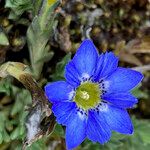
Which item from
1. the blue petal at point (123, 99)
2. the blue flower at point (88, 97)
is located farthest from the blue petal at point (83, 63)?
the blue petal at point (123, 99)

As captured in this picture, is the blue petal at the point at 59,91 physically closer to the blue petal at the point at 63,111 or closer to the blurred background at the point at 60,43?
the blue petal at the point at 63,111

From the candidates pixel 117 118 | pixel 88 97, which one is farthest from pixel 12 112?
pixel 117 118

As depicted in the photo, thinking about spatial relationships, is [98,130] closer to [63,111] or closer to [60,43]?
[63,111]

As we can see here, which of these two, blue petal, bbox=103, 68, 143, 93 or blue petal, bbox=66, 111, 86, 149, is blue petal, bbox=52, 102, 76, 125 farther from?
blue petal, bbox=103, 68, 143, 93

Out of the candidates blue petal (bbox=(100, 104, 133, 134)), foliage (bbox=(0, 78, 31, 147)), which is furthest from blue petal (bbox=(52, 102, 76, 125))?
foliage (bbox=(0, 78, 31, 147))

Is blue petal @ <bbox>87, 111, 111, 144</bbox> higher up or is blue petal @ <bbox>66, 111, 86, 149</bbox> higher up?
blue petal @ <bbox>66, 111, 86, 149</bbox>

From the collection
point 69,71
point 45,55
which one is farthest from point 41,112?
point 45,55
